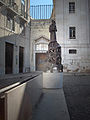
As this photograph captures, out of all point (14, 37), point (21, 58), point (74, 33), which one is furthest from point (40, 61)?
point (74, 33)

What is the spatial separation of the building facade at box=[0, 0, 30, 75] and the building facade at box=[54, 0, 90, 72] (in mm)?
4377

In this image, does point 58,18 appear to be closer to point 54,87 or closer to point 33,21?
point 33,21

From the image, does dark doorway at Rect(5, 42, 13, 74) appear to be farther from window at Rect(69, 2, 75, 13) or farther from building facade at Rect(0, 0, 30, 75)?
window at Rect(69, 2, 75, 13)

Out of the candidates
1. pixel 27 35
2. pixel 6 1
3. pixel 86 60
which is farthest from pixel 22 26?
pixel 86 60

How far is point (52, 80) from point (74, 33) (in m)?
11.7

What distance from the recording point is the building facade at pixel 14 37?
39.4 feet

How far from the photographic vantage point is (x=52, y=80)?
5973 mm

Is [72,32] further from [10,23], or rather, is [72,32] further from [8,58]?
[8,58]

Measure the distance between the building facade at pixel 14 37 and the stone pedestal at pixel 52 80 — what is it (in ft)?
22.2

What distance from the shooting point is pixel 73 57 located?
52.2 feet

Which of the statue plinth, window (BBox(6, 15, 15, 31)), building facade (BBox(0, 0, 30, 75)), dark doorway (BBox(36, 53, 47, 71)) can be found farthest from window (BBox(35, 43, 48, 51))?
the statue plinth

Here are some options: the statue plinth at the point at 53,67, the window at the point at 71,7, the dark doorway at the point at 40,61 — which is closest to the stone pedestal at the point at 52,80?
the statue plinth at the point at 53,67

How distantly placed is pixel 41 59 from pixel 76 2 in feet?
28.6

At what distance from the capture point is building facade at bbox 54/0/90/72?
15.9m
